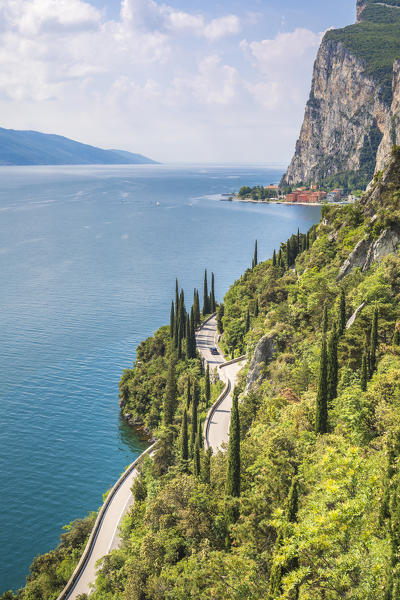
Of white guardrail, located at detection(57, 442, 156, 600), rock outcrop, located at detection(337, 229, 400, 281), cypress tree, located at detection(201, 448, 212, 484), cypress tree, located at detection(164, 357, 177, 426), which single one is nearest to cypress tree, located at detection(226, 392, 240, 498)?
cypress tree, located at detection(201, 448, 212, 484)

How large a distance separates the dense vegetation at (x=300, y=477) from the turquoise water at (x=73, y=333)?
962 centimetres

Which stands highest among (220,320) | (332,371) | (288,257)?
(288,257)

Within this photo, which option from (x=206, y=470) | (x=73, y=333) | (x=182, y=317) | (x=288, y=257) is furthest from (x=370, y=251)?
(x=73, y=333)

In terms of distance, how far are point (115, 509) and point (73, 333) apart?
4344 centimetres

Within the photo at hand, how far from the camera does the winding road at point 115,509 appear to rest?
1123 inches

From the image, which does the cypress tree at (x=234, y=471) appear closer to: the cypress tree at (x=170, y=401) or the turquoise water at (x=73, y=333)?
the turquoise water at (x=73, y=333)

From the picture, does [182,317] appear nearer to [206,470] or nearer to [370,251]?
[370,251]

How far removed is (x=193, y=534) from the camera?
2312cm

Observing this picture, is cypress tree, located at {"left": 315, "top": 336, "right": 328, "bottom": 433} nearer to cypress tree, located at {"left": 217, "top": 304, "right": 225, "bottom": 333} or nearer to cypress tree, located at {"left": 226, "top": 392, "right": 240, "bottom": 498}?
cypress tree, located at {"left": 226, "top": 392, "right": 240, "bottom": 498}

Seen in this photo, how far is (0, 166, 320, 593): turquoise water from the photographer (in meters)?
41.2

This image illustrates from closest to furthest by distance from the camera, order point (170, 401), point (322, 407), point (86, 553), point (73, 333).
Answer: point (322, 407)
point (86, 553)
point (170, 401)
point (73, 333)

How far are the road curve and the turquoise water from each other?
1194 centimetres

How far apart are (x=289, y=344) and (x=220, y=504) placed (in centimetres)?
1920

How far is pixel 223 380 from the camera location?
51.2 metres
